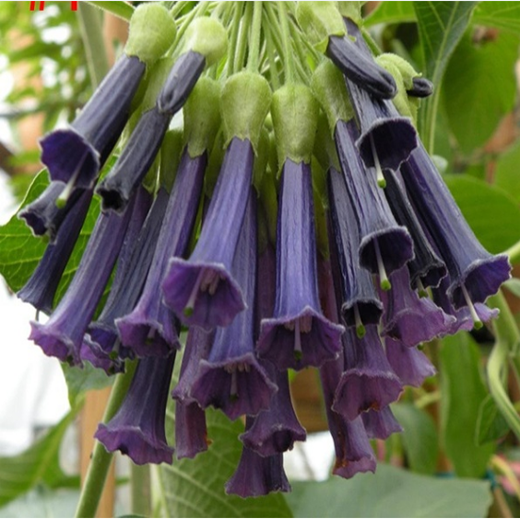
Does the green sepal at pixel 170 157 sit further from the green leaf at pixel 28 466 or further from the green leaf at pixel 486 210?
the green leaf at pixel 28 466

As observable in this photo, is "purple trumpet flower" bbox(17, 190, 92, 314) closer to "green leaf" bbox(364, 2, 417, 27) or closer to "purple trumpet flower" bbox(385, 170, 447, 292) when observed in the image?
"purple trumpet flower" bbox(385, 170, 447, 292)

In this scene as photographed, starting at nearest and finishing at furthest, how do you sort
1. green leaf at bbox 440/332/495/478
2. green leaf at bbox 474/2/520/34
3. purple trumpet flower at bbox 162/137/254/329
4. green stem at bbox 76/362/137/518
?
purple trumpet flower at bbox 162/137/254/329
green stem at bbox 76/362/137/518
green leaf at bbox 474/2/520/34
green leaf at bbox 440/332/495/478

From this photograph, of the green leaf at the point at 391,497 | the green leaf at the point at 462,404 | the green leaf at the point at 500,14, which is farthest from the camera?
the green leaf at the point at 462,404

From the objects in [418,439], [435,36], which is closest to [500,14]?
[435,36]

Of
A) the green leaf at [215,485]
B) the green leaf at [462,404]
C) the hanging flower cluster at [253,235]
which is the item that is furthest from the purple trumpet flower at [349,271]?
the green leaf at [462,404]

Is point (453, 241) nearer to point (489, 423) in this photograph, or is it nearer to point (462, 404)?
point (489, 423)

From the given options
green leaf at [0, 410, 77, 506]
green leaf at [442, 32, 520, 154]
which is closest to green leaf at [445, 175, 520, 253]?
green leaf at [442, 32, 520, 154]
